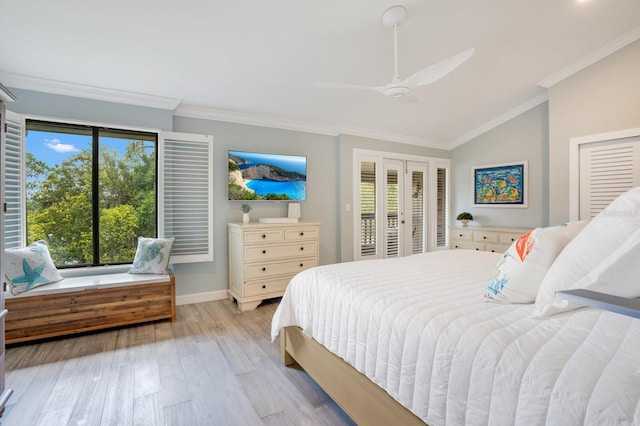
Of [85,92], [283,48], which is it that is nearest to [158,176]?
[85,92]

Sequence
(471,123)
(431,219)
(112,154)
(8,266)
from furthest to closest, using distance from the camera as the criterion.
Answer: (431,219) < (471,123) < (112,154) < (8,266)

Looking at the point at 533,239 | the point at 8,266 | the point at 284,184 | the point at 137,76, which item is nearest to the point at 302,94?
the point at 284,184

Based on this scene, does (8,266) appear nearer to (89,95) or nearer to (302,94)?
(89,95)

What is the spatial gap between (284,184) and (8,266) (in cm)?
278

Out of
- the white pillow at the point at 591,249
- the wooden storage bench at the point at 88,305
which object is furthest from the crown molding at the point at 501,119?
the wooden storage bench at the point at 88,305

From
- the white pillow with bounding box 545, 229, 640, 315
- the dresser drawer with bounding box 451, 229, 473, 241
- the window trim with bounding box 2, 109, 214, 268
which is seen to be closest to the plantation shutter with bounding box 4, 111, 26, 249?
the window trim with bounding box 2, 109, 214, 268

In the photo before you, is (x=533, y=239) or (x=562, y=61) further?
(x=562, y=61)

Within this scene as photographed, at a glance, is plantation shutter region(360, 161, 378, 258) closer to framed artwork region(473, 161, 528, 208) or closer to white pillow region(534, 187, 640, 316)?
framed artwork region(473, 161, 528, 208)

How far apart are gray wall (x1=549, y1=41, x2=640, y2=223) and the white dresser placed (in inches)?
23.2

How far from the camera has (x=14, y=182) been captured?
2771 millimetres

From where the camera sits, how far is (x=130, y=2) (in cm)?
218

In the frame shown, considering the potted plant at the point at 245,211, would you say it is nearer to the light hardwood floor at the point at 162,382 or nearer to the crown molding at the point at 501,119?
the light hardwood floor at the point at 162,382

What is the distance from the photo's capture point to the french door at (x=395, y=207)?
4762 millimetres

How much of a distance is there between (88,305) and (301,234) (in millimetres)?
2244
